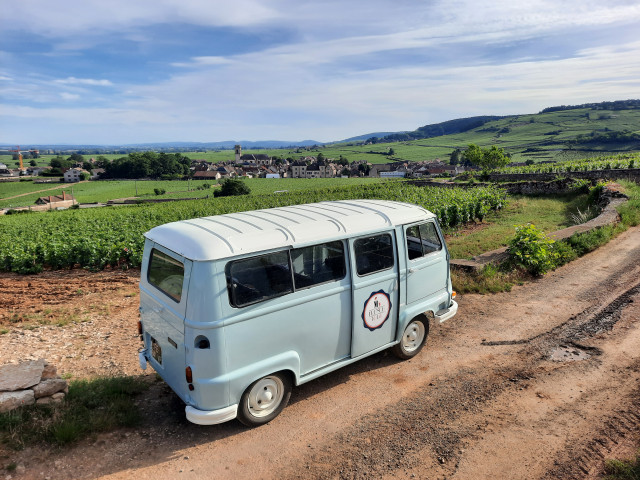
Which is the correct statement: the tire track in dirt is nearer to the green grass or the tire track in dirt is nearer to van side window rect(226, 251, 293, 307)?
van side window rect(226, 251, 293, 307)

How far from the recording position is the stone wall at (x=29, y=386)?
16.2 feet

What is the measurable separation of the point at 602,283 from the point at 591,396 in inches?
223

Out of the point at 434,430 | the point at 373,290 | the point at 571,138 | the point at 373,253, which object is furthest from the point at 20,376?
the point at 571,138

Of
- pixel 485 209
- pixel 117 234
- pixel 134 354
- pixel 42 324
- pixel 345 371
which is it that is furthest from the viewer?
pixel 485 209

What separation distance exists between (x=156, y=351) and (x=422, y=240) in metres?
4.50

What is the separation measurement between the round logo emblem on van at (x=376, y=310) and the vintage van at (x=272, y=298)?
0.7 inches

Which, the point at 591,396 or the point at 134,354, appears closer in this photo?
the point at 591,396

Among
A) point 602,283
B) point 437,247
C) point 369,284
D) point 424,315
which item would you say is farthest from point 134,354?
point 602,283

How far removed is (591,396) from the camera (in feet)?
18.2

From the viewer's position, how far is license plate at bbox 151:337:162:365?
548 centimetres

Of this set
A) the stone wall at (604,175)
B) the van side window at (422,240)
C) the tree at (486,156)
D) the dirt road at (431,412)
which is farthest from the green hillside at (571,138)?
the van side window at (422,240)

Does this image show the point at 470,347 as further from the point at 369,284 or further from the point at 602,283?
the point at 602,283

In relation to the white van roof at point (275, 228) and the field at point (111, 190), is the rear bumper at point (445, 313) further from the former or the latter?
the field at point (111, 190)

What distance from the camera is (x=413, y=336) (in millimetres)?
6863
